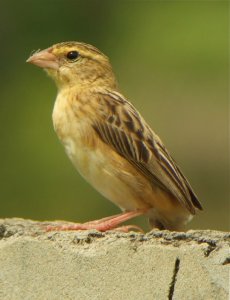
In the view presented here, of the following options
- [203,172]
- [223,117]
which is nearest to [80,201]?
[203,172]

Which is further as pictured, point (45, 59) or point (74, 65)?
point (74, 65)

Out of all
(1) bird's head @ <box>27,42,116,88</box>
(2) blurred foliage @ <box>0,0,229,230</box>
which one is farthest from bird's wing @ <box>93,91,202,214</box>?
(2) blurred foliage @ <box>0,0,229,230</box>

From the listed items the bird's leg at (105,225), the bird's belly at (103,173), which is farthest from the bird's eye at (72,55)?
the bird's leg at (105,225)

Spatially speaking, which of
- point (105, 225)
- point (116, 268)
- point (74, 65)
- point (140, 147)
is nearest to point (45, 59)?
point (74, 65)

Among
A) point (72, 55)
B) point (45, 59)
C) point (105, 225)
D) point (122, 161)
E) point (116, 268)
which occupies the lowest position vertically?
point (116, 268)

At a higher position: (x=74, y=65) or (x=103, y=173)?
(x=74, y=65)

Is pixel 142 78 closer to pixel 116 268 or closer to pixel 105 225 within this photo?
pixel 105 225
